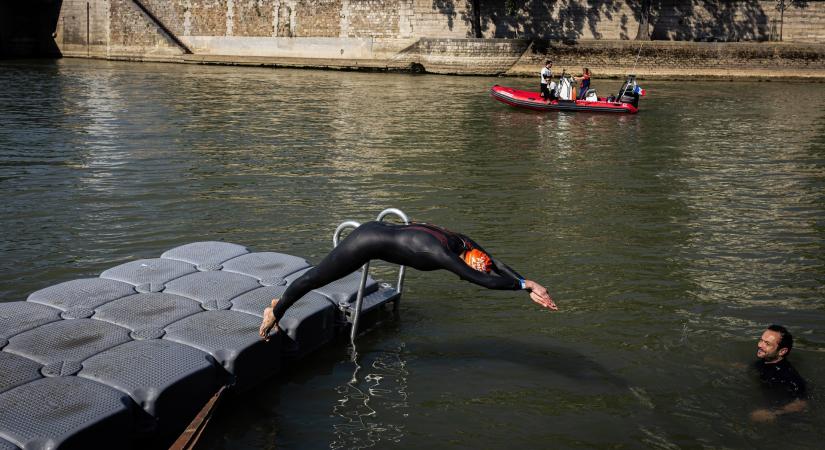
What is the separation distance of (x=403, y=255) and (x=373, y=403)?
1203 mm

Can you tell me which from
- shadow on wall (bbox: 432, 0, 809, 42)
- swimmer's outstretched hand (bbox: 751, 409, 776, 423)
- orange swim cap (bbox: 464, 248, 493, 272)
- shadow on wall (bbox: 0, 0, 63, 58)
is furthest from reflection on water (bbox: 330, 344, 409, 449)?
shadow on wall (bbox: 0, 0, 63, 58)

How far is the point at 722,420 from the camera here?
625 centimetres

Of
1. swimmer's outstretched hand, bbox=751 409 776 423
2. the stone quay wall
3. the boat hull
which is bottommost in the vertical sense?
swimmer's outstretched hand, bbox=751 409 776 423

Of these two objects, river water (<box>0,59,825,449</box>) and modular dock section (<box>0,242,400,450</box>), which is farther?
river water (<box>0,59,825,449</box>)

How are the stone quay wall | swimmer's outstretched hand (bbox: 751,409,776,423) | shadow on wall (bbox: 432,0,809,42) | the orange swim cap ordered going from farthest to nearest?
shadow on wall (bbox: 432,0,809,42)
the stone quay wall
swimmer's outstretched hand (bbox: 751,409,776,423)
the orange swim cap

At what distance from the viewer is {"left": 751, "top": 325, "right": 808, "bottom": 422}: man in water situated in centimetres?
642

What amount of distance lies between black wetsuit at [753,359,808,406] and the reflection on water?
263 centimetres

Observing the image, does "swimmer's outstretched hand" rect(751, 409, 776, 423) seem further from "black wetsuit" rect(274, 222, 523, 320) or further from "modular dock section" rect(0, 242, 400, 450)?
"modular dock section" rect(0, 242, 400, 450)

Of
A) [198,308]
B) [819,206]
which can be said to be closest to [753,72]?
[819,206]

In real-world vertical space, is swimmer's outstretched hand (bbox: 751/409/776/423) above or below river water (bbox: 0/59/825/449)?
below

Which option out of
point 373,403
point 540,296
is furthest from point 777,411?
point 373,403

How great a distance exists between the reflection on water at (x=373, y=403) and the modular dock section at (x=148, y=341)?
1.43 ft

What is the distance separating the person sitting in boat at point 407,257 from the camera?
5695mm

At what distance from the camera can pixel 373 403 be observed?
6.40 metres
